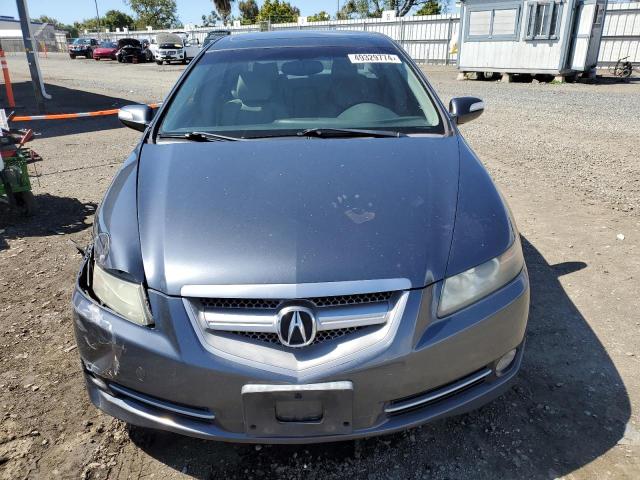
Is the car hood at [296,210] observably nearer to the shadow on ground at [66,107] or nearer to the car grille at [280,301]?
the car grille at [280,301]

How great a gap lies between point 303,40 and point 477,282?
91.4 inches

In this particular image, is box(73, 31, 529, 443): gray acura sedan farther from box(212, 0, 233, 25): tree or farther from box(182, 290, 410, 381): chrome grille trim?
box(212, 0, 233, 25): tree

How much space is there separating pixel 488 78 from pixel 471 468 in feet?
62.6

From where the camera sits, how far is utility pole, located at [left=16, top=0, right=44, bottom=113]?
497 inches

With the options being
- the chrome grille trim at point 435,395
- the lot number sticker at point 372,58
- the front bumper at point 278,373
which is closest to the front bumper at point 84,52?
the lot number sticker at point 372,58

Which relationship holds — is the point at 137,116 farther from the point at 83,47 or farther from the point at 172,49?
the point at 83,47

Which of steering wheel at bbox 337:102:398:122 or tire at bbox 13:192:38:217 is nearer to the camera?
steering wheel at bbox 337:102:398:122

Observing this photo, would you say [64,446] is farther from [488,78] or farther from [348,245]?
[488,78]

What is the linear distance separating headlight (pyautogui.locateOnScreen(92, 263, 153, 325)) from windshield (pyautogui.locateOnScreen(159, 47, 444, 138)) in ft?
3.73

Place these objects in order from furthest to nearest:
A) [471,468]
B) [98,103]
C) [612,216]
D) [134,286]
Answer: [98,103], [612,216], [471,468], [134,286]

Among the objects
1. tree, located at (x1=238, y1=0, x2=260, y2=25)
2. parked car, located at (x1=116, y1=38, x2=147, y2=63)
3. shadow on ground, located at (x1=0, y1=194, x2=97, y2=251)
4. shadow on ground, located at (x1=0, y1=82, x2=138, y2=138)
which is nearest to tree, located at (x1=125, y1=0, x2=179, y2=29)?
tree, located at (x1=238, y1=0, x2=260, y2=25)

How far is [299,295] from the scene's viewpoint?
177cm

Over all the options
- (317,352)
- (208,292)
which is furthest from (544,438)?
(208,292)

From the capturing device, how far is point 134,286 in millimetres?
1908
